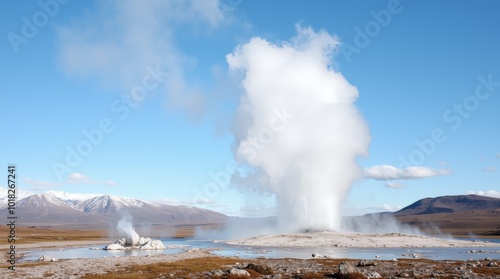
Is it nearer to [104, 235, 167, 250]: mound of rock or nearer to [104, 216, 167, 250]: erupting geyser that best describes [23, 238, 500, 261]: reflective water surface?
[104, 235, 167, 250]: mound of rock

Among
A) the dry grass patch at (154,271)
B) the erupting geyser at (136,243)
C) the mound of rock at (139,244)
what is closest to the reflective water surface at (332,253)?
the mound of rock at (139,244)

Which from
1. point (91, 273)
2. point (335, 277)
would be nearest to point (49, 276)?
point (91, 273)

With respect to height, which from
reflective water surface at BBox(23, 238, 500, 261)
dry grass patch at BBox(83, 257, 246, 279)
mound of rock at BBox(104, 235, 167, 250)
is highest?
mound of rock at BBox(104, 235, 167, 250)

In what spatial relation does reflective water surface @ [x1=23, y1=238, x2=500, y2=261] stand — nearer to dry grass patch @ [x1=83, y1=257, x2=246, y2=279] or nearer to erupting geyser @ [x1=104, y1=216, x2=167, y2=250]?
erupting geyser @ [x1=104, y1=216, x2=167, y2=250]

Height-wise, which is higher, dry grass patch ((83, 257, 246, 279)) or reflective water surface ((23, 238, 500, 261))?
reflective water surface ((23, 238, 500, 261))

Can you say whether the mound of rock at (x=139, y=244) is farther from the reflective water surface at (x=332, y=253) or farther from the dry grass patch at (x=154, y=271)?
the dry grass patch at (x=154, y=271)

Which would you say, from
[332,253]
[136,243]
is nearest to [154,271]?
[332,253]

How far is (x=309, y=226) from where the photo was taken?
119 m

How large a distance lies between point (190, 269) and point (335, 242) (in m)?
56.5

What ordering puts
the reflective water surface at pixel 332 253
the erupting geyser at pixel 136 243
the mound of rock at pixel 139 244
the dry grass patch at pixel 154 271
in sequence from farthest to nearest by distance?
the erupting geyser at pixel 136 243 → the mound of rock at pixel 139 244 → the reflective water surface at pixel 332 253 → the dry grass patch at pixel 154 271

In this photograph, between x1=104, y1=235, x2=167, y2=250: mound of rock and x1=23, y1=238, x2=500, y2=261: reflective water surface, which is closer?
x1=23, y1=238, x2=500, y2=261: reflective water surface

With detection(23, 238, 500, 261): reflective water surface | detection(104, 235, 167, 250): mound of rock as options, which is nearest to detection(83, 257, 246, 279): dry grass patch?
detection(23, 238, 500, 261): reflective water surface

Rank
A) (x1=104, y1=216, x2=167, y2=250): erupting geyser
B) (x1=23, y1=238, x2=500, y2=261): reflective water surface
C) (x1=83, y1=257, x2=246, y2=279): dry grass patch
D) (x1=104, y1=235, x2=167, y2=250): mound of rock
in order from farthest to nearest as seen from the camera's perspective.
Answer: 1. (x1=104, y1=216, x2=167, y2=250): erupting geyser
2. (x1=104, y1=235, x2=167, y2=250): mound of rock
3. (x1=23, y1=238, x2=500, y2=261): reflective water surface
4. (x1=83, y1=257, x2=246, y2=279): dry grass patch

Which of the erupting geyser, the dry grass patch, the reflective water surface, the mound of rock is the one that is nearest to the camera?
the dry grass patch
